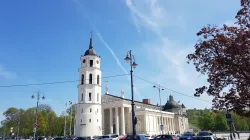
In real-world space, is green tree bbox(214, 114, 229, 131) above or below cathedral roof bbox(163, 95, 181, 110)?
below

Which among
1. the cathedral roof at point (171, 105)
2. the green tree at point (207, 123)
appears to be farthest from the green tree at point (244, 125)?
the cathedral roof at point (171, 105)

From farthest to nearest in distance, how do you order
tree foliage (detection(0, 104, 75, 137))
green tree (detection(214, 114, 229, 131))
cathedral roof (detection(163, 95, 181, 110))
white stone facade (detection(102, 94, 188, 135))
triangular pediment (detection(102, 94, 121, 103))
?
green tree (detection(214, 114, 229, 131))
cathedral roof (detection(163, 95, 181, 110))
tree foliage (detection(0, 104, 75, 137))
triangular pediment (detection(102, 94, 121, 103))
white stone facade (detection(102, 94, 188, 135))

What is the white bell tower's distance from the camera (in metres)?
60.9

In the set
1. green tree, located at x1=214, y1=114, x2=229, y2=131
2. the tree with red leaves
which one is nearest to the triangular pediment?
the tree with red leaves

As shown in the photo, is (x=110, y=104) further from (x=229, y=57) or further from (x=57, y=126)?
(x=229, y=57)

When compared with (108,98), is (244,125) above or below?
below

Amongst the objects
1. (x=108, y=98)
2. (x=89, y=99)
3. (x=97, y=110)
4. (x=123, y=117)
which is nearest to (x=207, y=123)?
(x=108, y=98)

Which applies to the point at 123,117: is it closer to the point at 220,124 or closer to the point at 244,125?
the point at 220,124

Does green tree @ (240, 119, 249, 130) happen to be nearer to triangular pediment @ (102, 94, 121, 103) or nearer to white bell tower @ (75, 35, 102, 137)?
triangular pediment @ (102, 94, 121, 103)

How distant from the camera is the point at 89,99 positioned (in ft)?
209

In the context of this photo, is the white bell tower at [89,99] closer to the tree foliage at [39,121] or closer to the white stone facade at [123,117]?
the white stone facade at [123,117]

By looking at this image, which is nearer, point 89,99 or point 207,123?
point 89,99

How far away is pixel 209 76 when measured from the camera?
16.3 meters

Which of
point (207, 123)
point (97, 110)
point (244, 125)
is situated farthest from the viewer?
point (244, 125)
